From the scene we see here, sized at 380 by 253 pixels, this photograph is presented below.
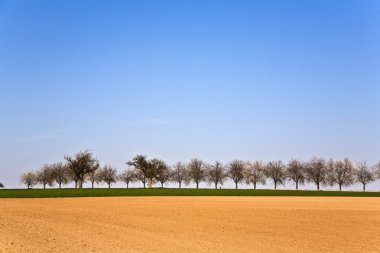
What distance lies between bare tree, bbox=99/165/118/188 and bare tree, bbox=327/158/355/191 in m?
69.1

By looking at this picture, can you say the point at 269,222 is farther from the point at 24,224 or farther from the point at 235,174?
the point at 235,174

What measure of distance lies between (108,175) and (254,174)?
48.2 m

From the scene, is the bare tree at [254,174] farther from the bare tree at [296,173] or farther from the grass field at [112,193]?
the grass field at [112,193]

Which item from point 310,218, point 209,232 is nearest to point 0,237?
point 209,232

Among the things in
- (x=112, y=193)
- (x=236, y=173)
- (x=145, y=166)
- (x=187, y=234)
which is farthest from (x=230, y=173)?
(x=187, y=234)

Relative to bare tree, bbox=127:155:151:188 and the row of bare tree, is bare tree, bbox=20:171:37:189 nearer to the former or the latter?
the row of bare tree

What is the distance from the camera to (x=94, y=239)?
18.7 metres

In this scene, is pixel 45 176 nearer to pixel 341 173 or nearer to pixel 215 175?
pixel 215 175

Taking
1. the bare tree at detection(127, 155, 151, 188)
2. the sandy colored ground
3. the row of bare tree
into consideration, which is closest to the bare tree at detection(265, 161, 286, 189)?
the row of bare tree

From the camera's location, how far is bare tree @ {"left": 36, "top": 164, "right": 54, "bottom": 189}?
142 m

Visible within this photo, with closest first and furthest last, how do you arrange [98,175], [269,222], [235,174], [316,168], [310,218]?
[269,222]
[310,218]
[316,168]
[235,174]
[98,175]

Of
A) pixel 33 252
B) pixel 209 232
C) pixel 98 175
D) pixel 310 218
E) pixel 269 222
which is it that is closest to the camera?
pixel 33 252

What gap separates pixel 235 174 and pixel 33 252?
405 ft

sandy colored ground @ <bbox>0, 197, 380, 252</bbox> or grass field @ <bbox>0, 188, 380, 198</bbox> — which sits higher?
sandy colored ground @ <bbox>0, 197, 380, 252</bbox>
